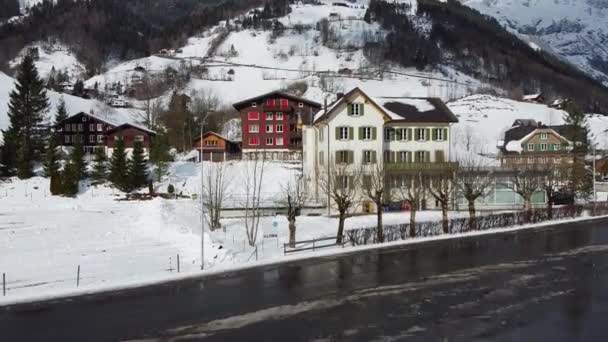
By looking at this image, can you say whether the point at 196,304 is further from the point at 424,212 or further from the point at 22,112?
the point at 22,112

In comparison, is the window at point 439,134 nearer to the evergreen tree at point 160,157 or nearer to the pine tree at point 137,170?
the evergreen tree at point 160,157

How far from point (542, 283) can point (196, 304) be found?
624 inches

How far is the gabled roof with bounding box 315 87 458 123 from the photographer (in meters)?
55.6

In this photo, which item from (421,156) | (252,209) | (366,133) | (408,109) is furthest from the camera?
(408,109)

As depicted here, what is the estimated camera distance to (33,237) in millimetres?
39750

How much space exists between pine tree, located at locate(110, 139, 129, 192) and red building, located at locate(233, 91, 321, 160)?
27.3 meters

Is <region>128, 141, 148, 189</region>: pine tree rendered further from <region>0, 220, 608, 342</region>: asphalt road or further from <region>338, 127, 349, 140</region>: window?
<region>0, 220, 608, 342</region>: asphalt road

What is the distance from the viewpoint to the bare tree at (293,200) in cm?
3634

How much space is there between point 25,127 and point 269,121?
112 feet

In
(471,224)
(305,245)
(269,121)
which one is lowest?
(305,245)

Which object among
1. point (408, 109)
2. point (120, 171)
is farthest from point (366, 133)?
point (120, 171)

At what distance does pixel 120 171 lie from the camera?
61.2 m

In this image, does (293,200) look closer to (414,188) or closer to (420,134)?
(414,188)

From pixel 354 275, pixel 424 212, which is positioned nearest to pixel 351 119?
pixel 424 212
